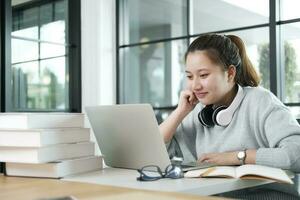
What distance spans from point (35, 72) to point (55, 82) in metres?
0.26

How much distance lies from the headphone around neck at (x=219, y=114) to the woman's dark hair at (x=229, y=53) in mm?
126

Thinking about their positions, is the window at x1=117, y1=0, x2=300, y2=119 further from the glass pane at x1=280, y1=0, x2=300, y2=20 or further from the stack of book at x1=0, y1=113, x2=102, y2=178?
the stack of book at x1=0, y1=113, x2=102, y2=178

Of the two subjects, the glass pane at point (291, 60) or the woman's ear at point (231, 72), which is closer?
the woman's ear at point (231, 72)

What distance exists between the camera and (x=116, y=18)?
424 centimetres

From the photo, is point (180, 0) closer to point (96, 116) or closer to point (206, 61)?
point (206, 61)

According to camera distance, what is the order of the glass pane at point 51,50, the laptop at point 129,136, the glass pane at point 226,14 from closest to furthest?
the laptop at point 129,136
the glass pane at point 226,14
the glass pane at point 51,50

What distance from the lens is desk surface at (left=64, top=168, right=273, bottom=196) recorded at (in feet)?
3.35

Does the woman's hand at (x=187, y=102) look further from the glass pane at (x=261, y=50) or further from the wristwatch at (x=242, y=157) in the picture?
the glass pane at (x=261, y=50)

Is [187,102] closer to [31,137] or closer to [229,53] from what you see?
[229,53]

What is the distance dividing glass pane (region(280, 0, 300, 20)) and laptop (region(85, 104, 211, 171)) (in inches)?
79.9

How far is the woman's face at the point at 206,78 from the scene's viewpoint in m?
1.70

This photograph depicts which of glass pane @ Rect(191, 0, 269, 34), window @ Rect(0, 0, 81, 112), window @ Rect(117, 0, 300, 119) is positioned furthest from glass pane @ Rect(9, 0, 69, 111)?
glass pane @ Rect(191, 0, 269, 34)

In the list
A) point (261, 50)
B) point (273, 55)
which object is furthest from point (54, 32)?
point (273, 55)

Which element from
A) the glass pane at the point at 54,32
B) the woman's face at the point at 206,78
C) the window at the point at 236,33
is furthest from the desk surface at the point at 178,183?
the glass pane at the point at 54,32
